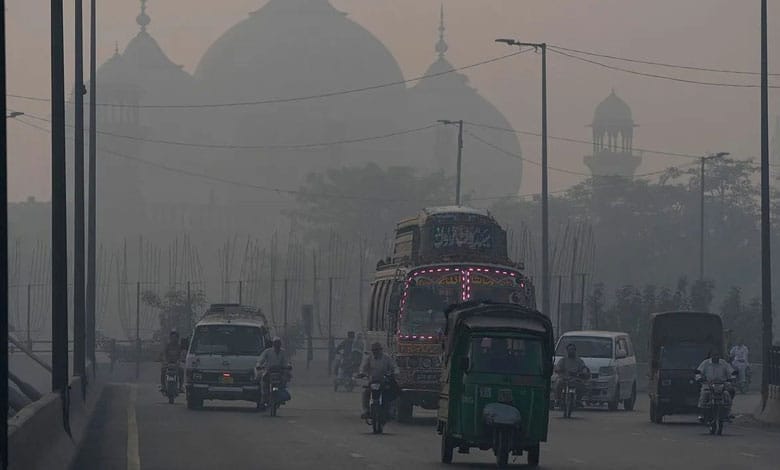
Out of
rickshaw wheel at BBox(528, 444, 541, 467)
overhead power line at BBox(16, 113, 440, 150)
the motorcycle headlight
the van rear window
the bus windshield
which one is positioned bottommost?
rickshaw wheel at BBox(528, 444, 541, 467)

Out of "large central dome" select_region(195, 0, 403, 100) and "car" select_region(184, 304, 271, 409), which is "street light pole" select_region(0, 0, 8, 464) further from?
"large central dome" select_region(195, 0, 403, 100)

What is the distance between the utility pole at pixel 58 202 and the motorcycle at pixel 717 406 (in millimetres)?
9908

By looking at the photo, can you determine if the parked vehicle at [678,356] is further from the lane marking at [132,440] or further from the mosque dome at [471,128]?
the mosque dome at [471,128]

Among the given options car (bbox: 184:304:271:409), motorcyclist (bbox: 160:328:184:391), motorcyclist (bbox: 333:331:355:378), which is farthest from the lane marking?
motorcyclist (bbox: 333:331:355:378)

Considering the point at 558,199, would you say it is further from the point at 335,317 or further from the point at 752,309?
the point at 752,309

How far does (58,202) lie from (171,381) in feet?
39.6

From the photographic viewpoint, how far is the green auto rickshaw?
21.1 metres

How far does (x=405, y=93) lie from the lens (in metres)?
153

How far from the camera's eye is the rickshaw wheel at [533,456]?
21.2 m

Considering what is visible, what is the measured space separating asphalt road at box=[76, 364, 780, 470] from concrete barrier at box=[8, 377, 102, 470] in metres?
0.31

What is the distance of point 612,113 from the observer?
154 meters

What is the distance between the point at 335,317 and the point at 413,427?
52.7 metres

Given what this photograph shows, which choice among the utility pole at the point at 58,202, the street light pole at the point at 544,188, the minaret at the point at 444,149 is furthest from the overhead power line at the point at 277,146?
the utility pole at the point at 58,202

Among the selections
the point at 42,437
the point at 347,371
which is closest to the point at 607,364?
the point at 347,371
